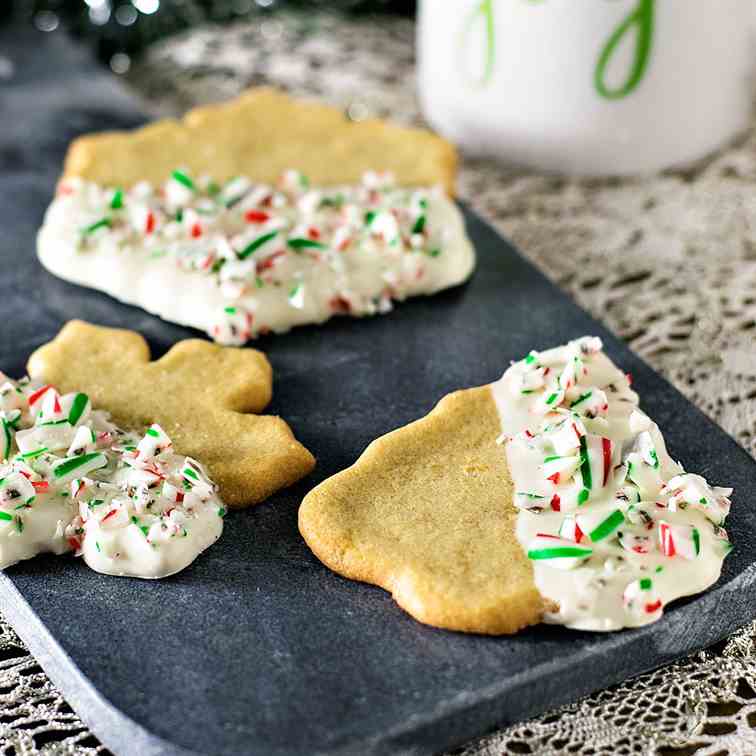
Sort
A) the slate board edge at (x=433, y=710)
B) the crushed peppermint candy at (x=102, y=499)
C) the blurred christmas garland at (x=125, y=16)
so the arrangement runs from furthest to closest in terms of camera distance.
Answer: the blurred christmas garland at (x=125, y=16) < the crushed peppermint candy at (x=102, y=499) < the slate board edge at (x=433, y=710)

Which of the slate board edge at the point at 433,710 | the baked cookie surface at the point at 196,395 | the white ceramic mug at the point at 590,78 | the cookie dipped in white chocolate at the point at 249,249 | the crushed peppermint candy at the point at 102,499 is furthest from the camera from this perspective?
the white ceramic mug at the point at 590,78

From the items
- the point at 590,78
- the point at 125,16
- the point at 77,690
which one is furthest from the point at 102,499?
the point at 125,16

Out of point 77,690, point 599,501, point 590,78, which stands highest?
point 590,78

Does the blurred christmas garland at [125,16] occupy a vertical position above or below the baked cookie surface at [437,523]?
above

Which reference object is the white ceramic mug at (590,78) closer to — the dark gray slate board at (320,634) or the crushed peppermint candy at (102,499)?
the dark gray slate board at (320,634)

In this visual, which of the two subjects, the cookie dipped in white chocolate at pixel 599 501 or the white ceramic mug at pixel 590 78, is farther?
the white ceramic mug at pixel 590 78

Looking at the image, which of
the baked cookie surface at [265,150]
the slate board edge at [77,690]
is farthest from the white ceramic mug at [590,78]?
the slate board edge at [77,690]

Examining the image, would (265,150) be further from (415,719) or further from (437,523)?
(415,719)

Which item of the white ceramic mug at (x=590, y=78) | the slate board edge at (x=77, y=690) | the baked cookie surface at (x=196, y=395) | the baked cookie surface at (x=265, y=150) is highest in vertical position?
the white ceramic mug at (x=590, y=78)
